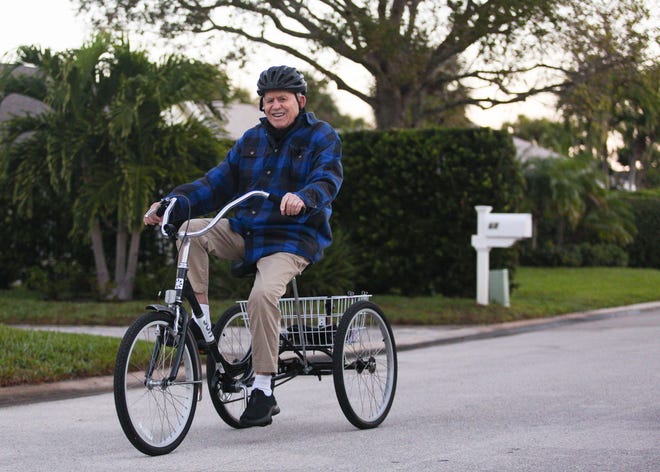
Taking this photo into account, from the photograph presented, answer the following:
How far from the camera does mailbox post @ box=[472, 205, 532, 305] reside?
52.1 feet

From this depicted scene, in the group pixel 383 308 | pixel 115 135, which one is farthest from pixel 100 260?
pixel 383 308

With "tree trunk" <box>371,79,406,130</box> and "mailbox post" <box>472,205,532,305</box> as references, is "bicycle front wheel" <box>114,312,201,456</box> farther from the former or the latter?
"tree trunk" <box>371,79,406,130</box>

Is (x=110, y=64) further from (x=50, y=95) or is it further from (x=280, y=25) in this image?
(x=280, y=25)

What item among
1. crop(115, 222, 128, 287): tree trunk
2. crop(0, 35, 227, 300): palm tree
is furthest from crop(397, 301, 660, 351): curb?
Answer: crop(115, 222, 128, 287): tree trunk

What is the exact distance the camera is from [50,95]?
15.8 m

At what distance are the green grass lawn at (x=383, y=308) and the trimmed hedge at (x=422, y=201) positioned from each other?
60cm

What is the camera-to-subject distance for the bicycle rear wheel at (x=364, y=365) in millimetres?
6410

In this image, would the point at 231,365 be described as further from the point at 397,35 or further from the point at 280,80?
the point at 397,35

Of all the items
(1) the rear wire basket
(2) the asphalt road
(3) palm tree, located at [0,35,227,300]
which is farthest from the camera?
(3) palm tree, located at [0,35,227,300]

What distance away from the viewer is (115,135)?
15445 millimetres

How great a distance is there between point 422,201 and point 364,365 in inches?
427

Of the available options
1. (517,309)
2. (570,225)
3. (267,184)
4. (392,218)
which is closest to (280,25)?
(392,218)

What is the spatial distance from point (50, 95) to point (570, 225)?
18750mm

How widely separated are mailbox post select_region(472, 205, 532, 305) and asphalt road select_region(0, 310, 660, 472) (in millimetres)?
5673
